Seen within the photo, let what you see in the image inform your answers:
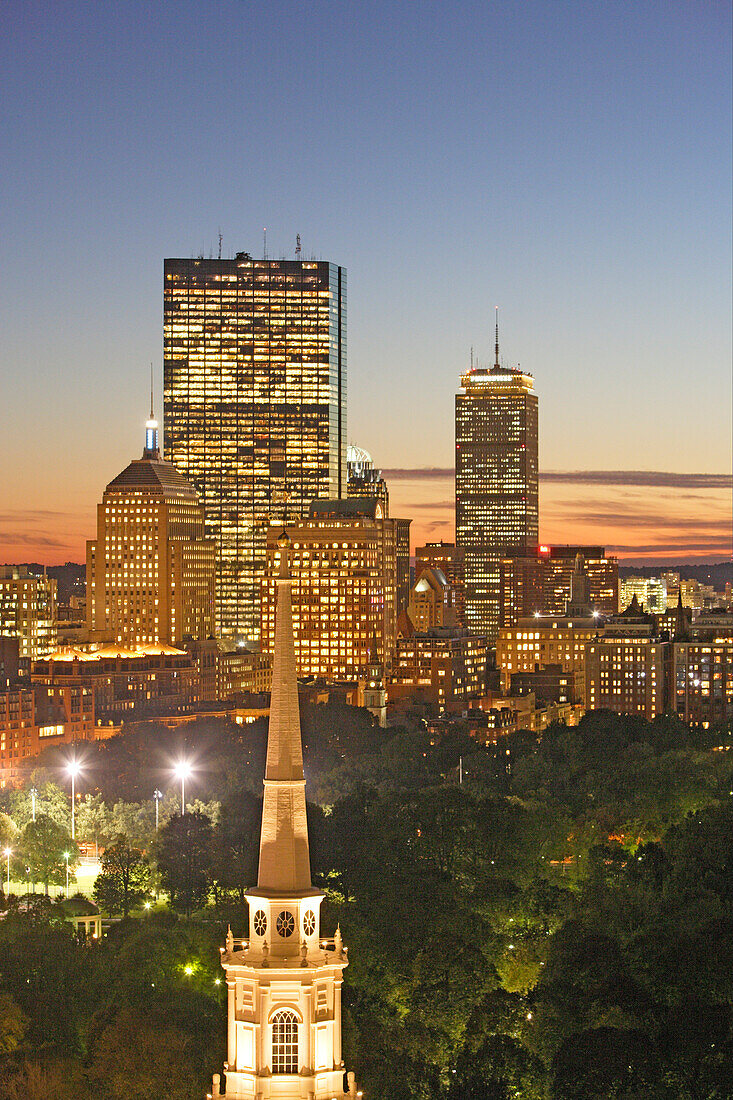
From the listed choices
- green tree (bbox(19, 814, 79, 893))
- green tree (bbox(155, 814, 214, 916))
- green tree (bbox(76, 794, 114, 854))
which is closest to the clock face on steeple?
green tree (bbox(155, 814, 214, 916))

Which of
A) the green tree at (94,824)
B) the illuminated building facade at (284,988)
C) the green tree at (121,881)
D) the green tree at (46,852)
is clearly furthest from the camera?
the green tree at (94,824)

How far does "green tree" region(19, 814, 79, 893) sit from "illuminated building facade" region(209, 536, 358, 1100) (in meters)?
85.5

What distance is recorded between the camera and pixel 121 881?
126 meters

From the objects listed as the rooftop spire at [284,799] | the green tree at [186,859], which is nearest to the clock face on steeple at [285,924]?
the rooftop spire at [284,799]

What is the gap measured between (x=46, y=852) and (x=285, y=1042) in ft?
300

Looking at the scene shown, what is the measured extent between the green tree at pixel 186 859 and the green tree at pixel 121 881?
1.37 metres

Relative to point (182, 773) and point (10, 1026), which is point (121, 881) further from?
point (182, 773)

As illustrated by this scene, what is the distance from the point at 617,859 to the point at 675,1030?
1610 inches

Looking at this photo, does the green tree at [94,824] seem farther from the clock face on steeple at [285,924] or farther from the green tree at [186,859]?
the clock face on steeple at [285,924]

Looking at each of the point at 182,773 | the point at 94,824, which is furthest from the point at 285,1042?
the point at 182,773

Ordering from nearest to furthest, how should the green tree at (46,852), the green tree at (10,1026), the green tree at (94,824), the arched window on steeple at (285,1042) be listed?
the arched window on steeple at (285,1042)
the green tree at (10,1026)
the green tree at (46,852)
the green tree at (94,824)

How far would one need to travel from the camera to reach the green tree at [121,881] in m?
123

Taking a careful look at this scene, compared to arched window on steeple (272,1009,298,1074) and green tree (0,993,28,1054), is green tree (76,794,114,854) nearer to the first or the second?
green tree (0,993,28,1054)

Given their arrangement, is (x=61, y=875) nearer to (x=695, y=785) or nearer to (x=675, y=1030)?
(x=695, y=785)
